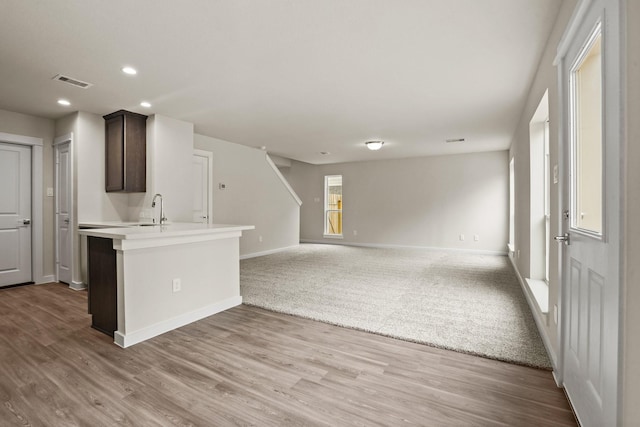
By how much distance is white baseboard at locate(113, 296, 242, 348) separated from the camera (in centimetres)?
255

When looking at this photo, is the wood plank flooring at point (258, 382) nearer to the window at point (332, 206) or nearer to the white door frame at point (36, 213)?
the white door frame at point (36, 213)

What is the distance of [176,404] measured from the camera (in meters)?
1.78

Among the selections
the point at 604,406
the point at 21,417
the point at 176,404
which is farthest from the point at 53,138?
the point at 604,406

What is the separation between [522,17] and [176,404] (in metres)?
3.29

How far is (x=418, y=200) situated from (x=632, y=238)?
23.7 feet

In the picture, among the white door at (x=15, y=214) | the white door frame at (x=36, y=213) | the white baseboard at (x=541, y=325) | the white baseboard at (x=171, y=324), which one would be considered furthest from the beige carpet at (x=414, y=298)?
the white door at (x=15, y=214)

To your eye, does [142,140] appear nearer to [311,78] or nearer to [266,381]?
[311,78]

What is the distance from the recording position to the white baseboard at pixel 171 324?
100 inches

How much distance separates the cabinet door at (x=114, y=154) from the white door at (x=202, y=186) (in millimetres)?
1277

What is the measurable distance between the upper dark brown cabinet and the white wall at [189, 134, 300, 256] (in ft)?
3.79

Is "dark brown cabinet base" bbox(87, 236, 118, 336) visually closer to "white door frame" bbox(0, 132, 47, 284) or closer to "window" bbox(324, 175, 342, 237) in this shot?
"white door frame" bbox(0, 132, 47, 284)

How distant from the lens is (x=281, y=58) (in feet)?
9.28

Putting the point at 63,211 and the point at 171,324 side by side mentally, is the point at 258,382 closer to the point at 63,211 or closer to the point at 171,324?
the point at 171,324

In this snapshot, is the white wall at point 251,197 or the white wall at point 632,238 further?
the white wall at point 251,197
